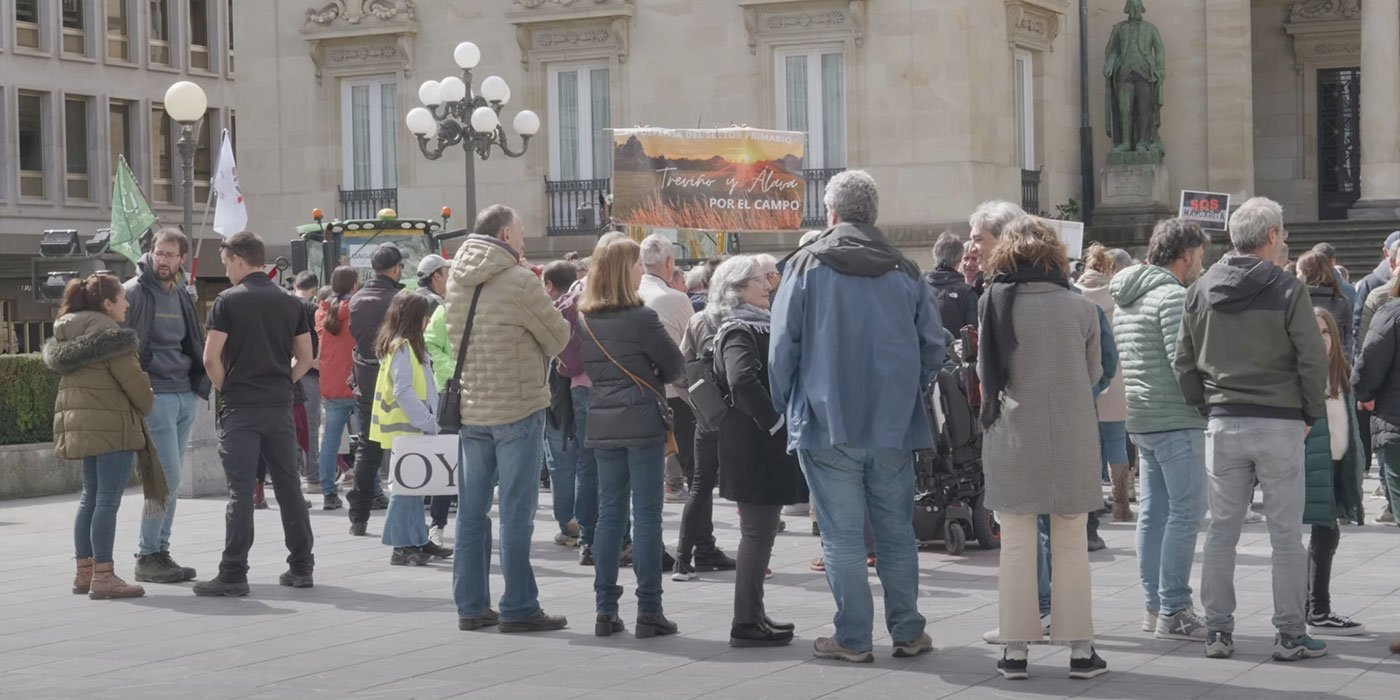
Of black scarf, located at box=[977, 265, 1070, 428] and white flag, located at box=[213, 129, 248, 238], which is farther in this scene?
white flag, located at box=[213, 129, 248, 238]

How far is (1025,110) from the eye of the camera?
32156 mm

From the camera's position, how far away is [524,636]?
9.97 metres

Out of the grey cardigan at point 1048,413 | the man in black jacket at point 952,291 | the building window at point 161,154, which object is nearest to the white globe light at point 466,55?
the man in black jacket at point 952,291

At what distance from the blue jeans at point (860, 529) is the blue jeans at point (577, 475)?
3043 millimetres

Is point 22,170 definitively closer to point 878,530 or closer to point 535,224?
point 535,224

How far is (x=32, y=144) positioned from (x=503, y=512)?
46095 millimetres

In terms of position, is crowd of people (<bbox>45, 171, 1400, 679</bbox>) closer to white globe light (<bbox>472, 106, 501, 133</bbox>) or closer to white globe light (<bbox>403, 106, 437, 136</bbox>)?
white globe light (<bbox>472, 106, 501, 133</bbox>)

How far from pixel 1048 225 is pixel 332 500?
9.08 meters

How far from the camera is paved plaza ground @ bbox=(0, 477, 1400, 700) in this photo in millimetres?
8453


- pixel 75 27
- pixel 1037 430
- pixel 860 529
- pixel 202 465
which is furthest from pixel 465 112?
pixel 75 27

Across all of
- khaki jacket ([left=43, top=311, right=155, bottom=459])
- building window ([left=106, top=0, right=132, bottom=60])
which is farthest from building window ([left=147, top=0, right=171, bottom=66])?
khaki jacket ([left=43, top=311, right=155, bottom=459])

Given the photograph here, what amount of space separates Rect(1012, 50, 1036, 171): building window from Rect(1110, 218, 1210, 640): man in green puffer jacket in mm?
21920

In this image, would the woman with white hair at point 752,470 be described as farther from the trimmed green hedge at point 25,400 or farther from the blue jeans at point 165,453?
the trimmed green hedge at point 25,400

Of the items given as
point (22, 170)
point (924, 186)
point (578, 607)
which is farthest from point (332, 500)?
point (22, 170)
